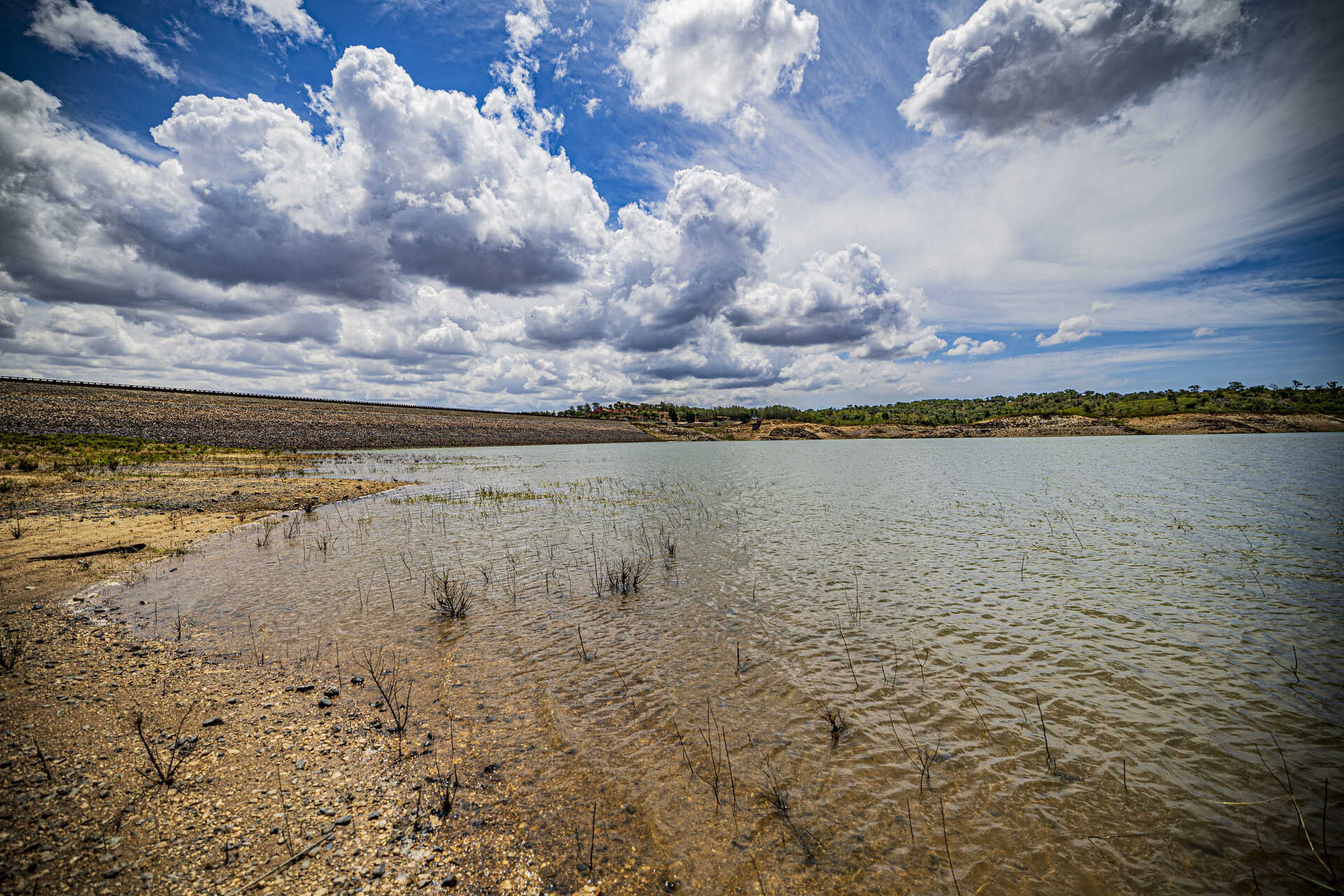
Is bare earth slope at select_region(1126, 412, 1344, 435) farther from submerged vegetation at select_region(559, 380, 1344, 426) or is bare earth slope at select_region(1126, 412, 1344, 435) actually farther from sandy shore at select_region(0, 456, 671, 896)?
sandy shore at select_region(0, 456, 671, 896)

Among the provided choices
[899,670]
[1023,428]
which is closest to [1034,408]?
[1023,428]

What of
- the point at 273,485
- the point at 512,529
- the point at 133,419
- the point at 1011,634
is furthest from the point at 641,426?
the point at 1011,634

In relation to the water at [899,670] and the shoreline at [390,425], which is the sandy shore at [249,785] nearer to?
the water at [899,670]

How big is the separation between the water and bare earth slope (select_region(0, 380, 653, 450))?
58812mm

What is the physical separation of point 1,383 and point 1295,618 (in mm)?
106906

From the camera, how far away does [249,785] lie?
5.39 meters

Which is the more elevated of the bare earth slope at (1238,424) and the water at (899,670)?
the bare earth slope at (1238,424)

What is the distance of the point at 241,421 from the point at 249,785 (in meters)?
85.0

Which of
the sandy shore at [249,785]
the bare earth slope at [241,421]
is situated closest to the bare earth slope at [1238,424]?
the bare earth slope at [241,421]

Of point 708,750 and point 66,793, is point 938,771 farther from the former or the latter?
point 66,793

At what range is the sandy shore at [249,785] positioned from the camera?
4301 millimetres

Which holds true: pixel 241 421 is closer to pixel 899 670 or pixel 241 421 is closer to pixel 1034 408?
pixel 899 670

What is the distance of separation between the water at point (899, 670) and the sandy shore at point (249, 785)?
25.0 inches

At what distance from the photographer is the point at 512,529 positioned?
19609mm
